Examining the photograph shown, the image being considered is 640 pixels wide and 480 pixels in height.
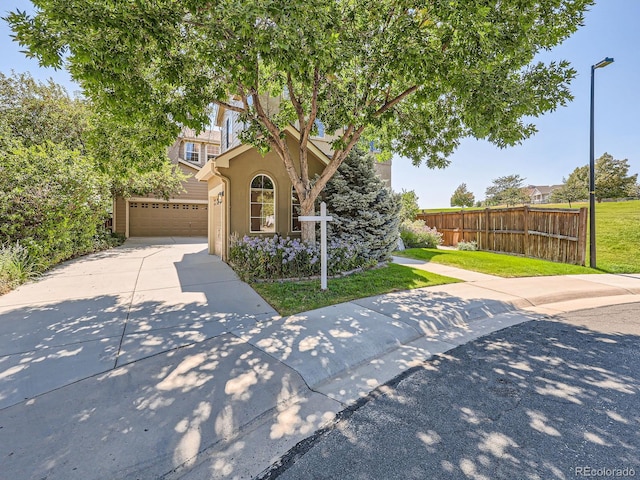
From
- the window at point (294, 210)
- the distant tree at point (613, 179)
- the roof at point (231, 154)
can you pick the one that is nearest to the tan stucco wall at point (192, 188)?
the roof at point (231, 154)

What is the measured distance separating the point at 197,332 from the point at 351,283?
147 inches

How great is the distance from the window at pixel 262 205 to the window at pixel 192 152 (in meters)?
16.9

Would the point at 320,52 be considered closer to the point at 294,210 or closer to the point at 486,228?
the point at 294,210

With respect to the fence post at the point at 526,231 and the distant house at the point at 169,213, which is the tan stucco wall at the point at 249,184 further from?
the distant house at the point at 169,213

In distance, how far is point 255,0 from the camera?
157 inches

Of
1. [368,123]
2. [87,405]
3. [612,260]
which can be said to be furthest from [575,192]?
A: [87,405]

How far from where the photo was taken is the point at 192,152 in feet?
79.4

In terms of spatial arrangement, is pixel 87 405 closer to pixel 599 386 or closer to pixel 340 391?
pixel 340 391

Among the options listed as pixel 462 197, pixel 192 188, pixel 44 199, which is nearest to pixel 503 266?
pixel 44 199

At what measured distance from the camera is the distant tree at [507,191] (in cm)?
4406

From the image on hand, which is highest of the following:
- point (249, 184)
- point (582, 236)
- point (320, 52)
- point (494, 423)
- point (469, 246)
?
point (320, 52)

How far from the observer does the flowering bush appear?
24.7 feet

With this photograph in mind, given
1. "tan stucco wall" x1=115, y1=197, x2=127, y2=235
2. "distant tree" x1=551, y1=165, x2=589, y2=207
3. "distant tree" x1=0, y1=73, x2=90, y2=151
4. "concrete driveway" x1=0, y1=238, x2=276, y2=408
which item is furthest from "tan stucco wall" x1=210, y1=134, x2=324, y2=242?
"distant tree" x1=551, y1=165, x2=589, y2=207

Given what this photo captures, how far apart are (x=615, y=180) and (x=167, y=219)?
4508 centimetres
